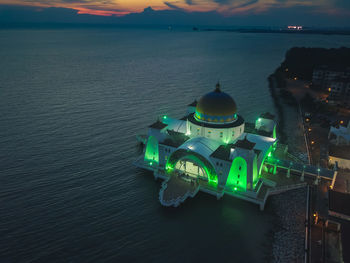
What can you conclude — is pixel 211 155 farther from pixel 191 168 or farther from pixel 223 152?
pixel 191 168

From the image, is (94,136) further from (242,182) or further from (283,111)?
(283,111)

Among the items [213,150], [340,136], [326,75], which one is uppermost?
[213,150]

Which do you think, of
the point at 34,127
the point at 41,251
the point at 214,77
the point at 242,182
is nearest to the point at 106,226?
the point at 41,251

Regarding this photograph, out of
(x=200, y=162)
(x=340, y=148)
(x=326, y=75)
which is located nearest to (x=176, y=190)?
(x=200, y=162)

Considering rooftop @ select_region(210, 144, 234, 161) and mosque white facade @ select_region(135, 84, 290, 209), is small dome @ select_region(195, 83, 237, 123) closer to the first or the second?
mosque white facade @ select_region(135, 84, 290, 209)

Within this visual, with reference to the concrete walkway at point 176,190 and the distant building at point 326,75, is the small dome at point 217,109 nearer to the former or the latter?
the concrete walkway at point 176,190

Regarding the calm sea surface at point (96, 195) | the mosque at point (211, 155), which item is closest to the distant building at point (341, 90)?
the calm sea surface at point (96, 195)

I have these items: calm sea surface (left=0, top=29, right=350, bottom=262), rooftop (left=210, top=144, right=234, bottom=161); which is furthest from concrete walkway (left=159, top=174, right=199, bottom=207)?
rooftop (left=210, top=144, right=234, bottom=161)
